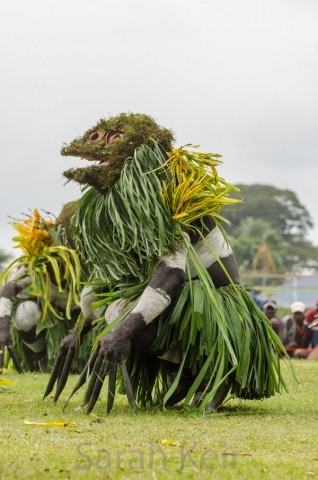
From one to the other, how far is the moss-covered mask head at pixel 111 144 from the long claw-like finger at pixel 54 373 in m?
1.27

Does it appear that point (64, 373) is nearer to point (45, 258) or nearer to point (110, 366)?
point (110, 366)

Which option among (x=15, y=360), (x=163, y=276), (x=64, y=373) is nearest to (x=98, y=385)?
(x=163, y=276)

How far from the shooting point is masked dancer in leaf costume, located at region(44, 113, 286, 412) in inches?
250

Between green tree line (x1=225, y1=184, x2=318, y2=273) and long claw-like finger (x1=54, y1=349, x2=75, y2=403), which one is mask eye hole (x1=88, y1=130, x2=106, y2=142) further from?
green tree line (x1=225, y1=184, x2=318, y2=273)

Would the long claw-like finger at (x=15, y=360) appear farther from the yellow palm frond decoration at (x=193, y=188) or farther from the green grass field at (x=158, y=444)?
the yellow palm frond decoration at (x=193, y=188)

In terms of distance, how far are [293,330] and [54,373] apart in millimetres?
11363

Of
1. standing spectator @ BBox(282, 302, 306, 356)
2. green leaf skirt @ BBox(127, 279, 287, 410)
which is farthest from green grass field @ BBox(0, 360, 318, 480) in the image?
standing spectator @ BBox(282, 302, 306, 356)

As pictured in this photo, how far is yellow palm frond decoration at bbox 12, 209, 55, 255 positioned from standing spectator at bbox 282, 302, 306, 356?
863cm

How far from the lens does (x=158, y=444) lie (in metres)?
4.92

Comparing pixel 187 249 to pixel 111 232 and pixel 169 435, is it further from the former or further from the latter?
pixel 169 435

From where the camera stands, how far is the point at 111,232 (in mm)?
6625

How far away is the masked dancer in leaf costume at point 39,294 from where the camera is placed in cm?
930

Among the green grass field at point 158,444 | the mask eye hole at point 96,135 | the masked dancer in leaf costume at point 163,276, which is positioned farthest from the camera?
the mask eye hole at point 96,135

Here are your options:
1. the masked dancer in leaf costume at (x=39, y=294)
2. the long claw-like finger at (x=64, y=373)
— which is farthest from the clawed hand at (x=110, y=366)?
the masked dancer in leaf costume at (x=39, y=294)
